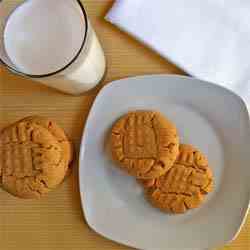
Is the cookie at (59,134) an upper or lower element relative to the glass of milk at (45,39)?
lower

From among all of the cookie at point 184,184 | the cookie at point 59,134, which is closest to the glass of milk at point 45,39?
the cookie at point 59,134

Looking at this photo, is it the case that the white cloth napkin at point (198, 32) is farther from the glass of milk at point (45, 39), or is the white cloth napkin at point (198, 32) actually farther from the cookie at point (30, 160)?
the cookie at point (30, 160)

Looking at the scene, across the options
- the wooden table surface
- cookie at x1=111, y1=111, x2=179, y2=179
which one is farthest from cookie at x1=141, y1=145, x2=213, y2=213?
the wooden table surface

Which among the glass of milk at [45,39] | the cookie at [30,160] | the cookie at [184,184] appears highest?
the glass of milk at [45,39]

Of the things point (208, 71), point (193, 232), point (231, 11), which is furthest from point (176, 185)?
point (231, 11)

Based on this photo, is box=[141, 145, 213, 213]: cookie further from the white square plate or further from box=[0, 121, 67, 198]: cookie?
box=[0, 121, 67, 198]: cookie

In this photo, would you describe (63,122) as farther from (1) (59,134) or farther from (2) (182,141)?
(2) (182,141)
